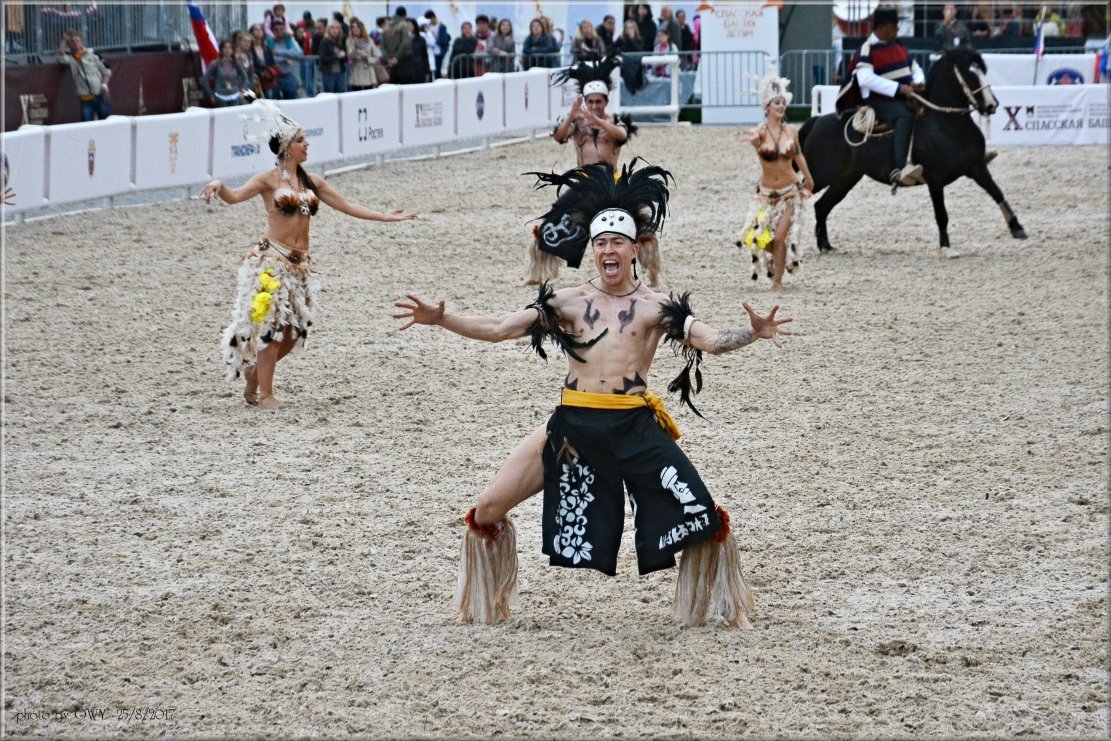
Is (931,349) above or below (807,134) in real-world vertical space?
below

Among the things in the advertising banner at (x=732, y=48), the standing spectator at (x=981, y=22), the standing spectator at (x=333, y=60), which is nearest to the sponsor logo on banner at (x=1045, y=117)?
the standing spectator at (x=981, y=22)

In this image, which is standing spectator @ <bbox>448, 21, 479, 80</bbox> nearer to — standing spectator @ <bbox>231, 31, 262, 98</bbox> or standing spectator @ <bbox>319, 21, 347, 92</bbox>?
standing spectator @ <bbox>319, 21, 347, 92</bbox>

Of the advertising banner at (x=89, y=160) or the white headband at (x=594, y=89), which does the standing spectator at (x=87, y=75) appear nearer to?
the advertising banner at (x=89, y=160)

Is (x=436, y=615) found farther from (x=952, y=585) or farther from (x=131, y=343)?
(x=131, y=343)

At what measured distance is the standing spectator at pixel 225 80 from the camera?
865 inches

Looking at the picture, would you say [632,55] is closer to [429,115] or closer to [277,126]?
[429,115]

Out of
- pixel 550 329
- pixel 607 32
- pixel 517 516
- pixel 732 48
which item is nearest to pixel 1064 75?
pixel 732 48

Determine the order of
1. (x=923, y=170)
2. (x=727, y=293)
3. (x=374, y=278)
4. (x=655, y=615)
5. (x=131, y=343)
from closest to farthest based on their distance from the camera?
1. (x=655, y=615)
2. (x=131, y=343)
3. (x=727, y=293)
4. (x=374, y=278)
5. (x=923, y=170)

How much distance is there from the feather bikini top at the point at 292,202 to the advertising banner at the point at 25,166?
303 inches

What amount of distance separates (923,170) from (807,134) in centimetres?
139

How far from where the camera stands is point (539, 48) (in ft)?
88.3

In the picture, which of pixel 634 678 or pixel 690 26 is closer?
pixel 634 678

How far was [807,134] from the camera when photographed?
16219 millimetres

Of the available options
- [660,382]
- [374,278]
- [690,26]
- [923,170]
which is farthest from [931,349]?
[690,26]
